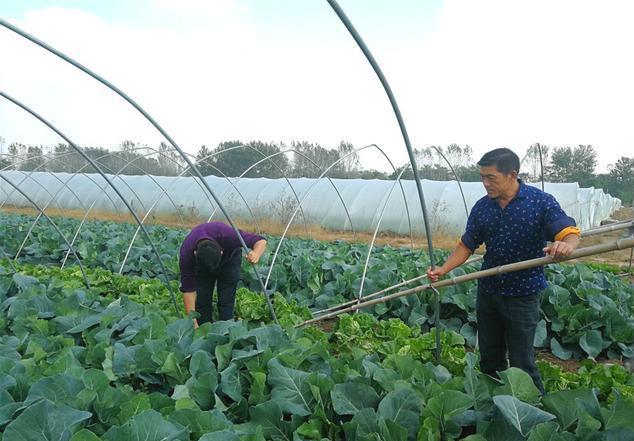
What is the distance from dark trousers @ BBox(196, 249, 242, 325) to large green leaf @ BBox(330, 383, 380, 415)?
2.30 metres

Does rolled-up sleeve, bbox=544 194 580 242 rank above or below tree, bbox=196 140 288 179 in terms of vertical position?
below

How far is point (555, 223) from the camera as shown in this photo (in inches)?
107

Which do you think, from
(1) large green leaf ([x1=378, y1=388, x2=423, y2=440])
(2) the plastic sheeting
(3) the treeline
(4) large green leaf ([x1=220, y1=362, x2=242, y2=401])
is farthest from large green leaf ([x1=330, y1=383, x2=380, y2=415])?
(3) the treeline

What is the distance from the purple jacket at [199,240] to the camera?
4.19 meters

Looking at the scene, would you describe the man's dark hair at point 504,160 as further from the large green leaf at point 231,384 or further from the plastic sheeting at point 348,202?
the plastic sheeting at point 348,202

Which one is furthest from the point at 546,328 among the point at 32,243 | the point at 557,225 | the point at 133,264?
the point at 32,243

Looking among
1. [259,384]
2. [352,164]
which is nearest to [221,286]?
[259,384]

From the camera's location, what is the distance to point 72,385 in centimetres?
231

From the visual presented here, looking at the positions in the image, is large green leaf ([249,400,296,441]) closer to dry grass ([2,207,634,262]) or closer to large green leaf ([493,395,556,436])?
large green leaf ([493,395,556,436])

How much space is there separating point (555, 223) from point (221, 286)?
2.91 m

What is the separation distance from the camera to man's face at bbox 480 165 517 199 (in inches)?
114

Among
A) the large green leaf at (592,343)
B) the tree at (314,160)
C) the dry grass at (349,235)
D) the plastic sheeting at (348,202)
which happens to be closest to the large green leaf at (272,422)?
the large green leaf at (592,343)

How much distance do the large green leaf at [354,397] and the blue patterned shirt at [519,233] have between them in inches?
44.8

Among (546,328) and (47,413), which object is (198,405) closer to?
(47,413)
